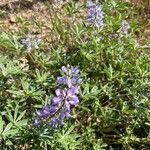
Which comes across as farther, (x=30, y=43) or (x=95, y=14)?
(x=95, y=14)

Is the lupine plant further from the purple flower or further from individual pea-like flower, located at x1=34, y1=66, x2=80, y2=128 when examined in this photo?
the purple flower

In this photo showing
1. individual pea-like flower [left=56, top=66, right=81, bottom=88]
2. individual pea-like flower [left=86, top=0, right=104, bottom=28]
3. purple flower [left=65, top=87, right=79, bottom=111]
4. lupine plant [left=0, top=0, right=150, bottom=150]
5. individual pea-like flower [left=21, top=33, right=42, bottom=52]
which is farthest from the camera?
individual pea-like flower [left=86, top=0, right=104, bottom=28]

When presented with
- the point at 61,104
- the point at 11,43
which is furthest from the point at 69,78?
the point at 11,43

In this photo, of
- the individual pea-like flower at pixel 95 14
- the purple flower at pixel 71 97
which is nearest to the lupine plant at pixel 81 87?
the individual pea-like flower at pixel 95 14

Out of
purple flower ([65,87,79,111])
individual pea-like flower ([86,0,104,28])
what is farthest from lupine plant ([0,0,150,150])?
purple flower ([65,87,79,111])

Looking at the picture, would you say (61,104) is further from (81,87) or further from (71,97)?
(81,87)

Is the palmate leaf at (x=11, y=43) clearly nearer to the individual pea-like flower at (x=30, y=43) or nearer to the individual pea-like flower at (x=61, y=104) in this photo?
the individual pea-like flower at (x=30, y=43)

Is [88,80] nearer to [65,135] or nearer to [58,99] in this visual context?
[65,135]

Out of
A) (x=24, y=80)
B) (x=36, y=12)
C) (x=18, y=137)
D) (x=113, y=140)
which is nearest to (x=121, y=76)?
(x=113, y=140)
